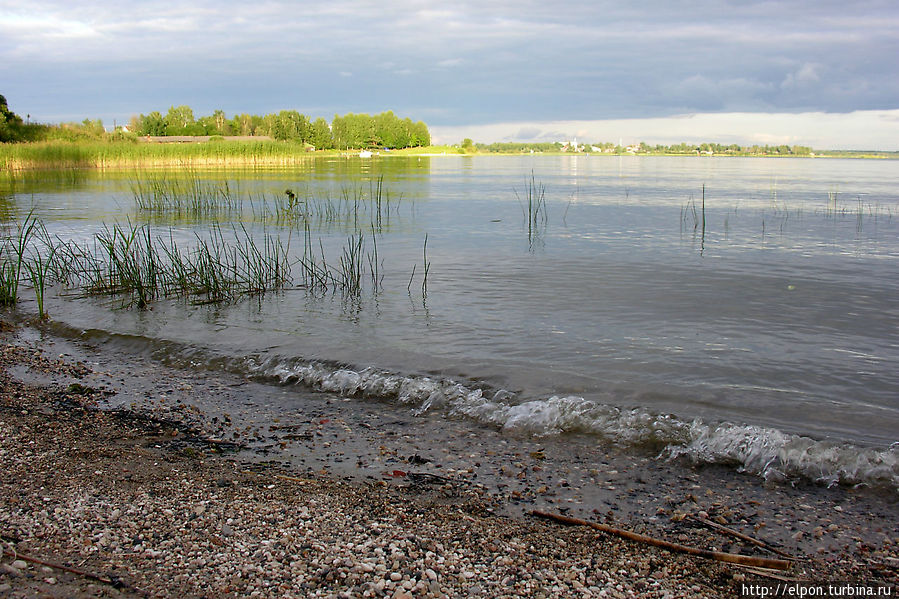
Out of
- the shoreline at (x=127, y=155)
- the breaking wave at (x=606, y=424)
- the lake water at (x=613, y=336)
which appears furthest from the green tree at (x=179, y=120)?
the breaking wave at (x=606, y=424)

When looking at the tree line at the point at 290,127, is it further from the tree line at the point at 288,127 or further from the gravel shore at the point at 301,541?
the gravel shore at the point at 301,541

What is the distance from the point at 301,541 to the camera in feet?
11.8

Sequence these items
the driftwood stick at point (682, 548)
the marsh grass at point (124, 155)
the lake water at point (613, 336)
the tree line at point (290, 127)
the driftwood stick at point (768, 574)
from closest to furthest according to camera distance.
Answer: the driftwood stick at point (768, 574) → the driftwood stick at point (682, 548) → the lake water at point (613, 336) → the marsh grass at point (124, 155) → the tree line at point (290, 127)

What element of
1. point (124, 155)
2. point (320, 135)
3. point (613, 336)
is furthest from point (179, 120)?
point (613, 336)

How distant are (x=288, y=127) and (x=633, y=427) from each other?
150555 mm

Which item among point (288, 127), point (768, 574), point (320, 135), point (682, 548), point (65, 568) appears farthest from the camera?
point (320, 135)

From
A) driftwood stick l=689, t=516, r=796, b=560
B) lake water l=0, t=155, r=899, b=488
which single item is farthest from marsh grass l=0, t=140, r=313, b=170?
driftwood stick l=689, t=516, r=796, b=560

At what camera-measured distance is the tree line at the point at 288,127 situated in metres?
151

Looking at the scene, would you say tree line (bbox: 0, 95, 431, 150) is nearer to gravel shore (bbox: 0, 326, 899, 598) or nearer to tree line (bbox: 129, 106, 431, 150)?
tree line (bbox: 129, 106, 431, 150)

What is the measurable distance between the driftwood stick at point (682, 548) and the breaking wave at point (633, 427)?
1494mm

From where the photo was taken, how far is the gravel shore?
3230 mm

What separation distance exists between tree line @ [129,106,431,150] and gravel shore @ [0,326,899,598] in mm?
146779

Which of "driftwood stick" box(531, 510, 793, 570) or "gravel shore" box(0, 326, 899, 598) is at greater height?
"gravel shore" box(0, 326, 899, 598)

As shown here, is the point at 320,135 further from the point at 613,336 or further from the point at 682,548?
the point at 682,548
